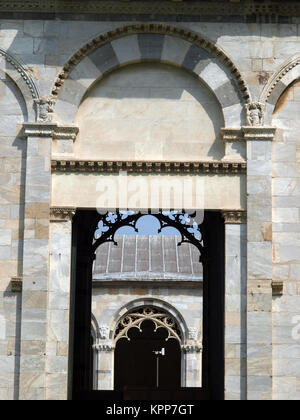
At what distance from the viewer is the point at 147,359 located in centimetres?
5169

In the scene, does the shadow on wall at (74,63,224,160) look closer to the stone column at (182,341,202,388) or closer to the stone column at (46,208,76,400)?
the stone column at (46,208,76,400)

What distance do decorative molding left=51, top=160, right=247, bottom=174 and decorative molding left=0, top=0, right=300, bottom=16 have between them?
2667 millimetres

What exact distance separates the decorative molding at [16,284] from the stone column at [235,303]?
11.3 feet

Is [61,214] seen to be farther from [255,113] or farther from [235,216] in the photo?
[255,113]

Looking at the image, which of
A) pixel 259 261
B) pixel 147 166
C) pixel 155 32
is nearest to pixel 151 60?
pixel 155 32

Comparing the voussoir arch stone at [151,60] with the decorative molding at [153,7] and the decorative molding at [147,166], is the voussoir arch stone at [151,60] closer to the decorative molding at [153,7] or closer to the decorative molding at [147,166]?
the decorative molding at [153,7]

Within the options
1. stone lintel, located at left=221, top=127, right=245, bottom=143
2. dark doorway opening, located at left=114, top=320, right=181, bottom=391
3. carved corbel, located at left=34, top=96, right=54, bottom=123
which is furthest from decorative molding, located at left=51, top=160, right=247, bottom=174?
dark doorway opening, located at left=114, top=320, right=181, bottom=391

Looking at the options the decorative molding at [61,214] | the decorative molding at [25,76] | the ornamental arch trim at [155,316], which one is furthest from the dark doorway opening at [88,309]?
the ornamental arch trim at [155,316]

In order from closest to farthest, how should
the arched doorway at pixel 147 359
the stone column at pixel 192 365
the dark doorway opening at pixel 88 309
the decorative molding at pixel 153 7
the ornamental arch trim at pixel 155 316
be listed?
the decorative molding at pixel 153 7 → the dark doorway opening at pixel 88 309 → the stone column at pixel 192 365 → the ornamental arch trim at pixel 155 316 → the arched doorway at pixel 147 359

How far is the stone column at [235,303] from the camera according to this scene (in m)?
18.2

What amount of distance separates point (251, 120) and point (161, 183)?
1892 mm

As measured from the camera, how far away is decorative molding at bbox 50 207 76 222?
18.8 m

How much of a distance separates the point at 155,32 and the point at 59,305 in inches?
199

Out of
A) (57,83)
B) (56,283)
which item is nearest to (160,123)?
(57,83)
